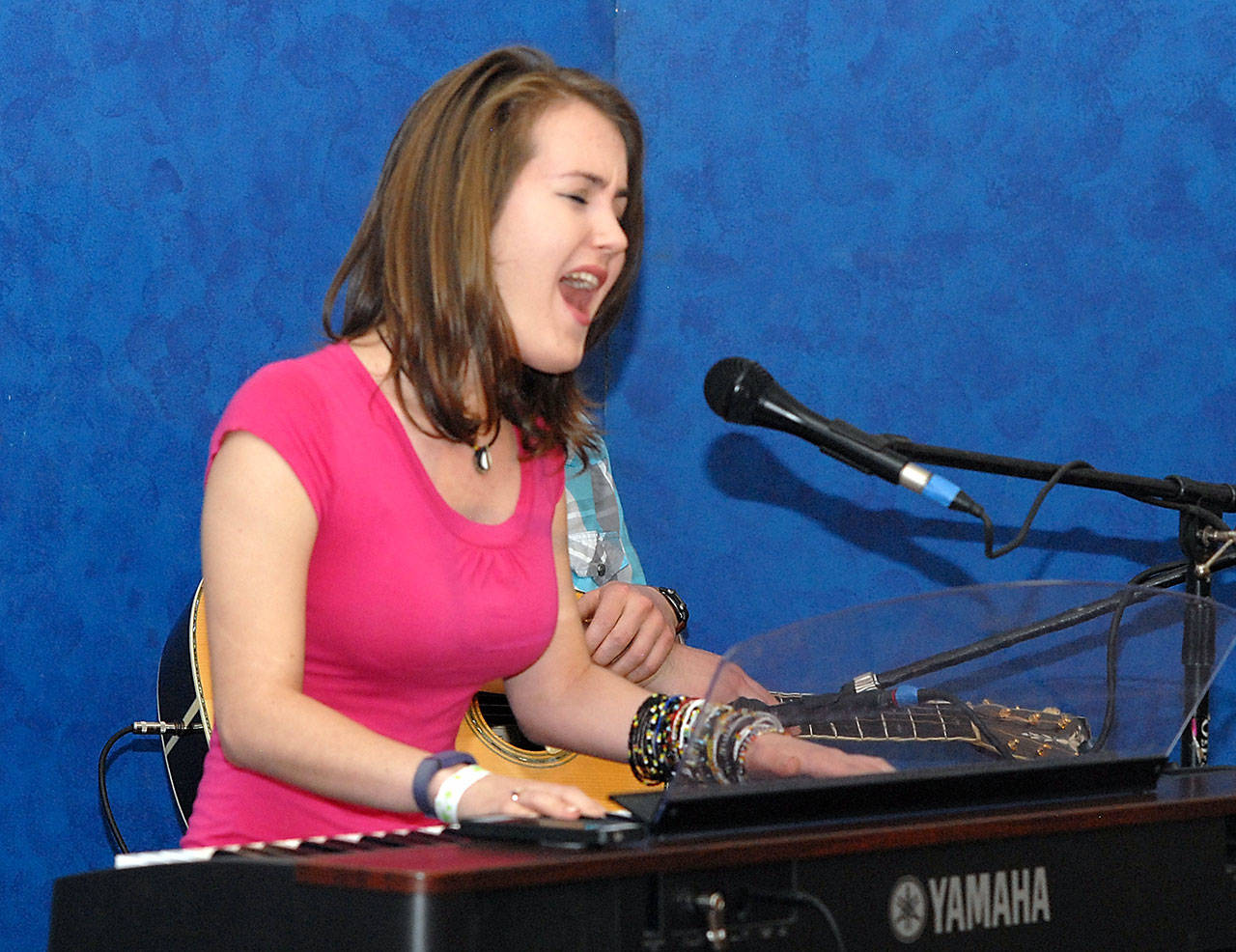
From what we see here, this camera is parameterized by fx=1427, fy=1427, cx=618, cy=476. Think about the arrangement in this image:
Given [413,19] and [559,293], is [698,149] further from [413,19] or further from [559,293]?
[559,293]

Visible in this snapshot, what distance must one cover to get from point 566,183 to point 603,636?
32.2 inches

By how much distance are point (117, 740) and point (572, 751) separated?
80 cm

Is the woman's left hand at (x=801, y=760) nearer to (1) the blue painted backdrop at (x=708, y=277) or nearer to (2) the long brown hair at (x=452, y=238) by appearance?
(2) the long brown hair at (x=452, y=238)

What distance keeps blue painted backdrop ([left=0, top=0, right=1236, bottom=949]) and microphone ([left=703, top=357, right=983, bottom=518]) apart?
1.33 metres

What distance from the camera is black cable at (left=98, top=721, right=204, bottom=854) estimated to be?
2109 millimetres

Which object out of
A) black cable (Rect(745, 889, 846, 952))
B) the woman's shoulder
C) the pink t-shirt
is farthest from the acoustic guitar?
the woman's shoulder

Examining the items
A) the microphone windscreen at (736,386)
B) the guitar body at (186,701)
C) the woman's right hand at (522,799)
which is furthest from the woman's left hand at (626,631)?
the woman's right hand at (522,799)

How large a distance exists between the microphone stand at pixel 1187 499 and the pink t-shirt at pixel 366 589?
513mm

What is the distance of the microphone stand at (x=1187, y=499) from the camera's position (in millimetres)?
1317

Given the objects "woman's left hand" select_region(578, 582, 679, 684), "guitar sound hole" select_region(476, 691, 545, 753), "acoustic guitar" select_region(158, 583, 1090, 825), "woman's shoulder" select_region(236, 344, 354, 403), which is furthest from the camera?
"guitar sound hole" select_region(476, 691, 545, 753)

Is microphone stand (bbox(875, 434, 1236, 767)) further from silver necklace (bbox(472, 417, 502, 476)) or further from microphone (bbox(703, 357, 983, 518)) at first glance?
silver necklace (bbox(472, 417, 502, 476))

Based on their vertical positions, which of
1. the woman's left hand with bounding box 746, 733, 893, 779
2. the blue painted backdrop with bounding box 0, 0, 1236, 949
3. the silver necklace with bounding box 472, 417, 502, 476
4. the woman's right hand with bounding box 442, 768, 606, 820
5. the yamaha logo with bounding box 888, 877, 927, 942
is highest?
the blue painted backdrop with bounding box 0, 0, 1236, 949

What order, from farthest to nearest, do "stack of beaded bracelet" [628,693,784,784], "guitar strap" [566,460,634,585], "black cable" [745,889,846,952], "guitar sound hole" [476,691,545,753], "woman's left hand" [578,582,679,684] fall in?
"guitar strap" [566,460,634,585], "guitar sound hole" [476,691,545,753], "woman's left hand" [578,582,679,684], "stack of beaded bracelet" [628,693,784,784], "black cable" [745,889,846,952]

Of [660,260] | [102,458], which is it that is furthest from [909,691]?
[660,260]
